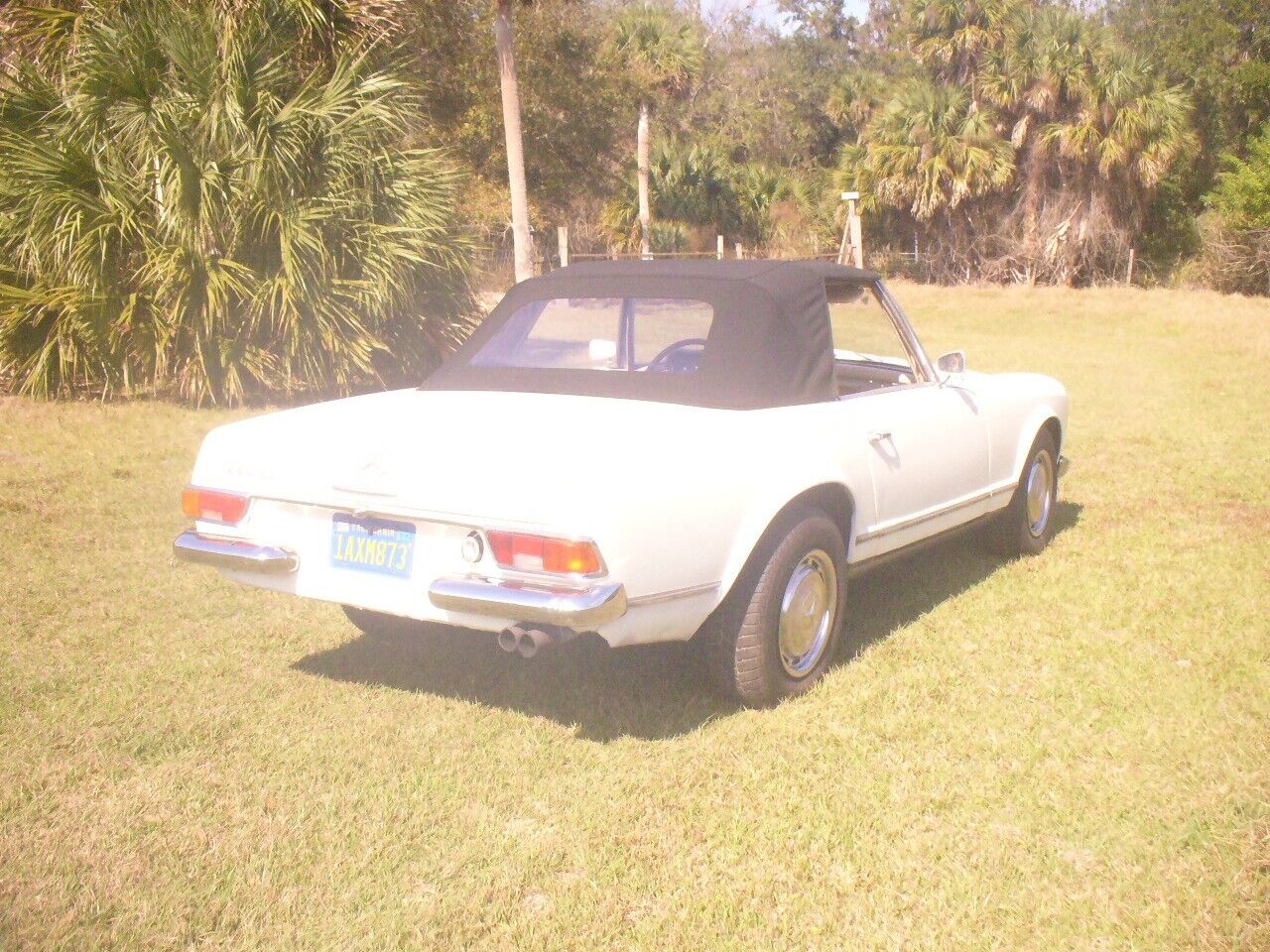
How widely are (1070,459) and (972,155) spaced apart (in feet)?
78.0

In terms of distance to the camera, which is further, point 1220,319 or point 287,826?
point 1220,319

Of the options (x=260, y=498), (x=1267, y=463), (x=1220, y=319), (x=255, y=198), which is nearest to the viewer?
(x=260, y=498)

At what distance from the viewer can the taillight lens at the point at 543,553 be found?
3.31 metres

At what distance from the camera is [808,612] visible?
13.7 feet

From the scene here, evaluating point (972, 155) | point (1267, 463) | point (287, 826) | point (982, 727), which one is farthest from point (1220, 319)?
point (287, 826)

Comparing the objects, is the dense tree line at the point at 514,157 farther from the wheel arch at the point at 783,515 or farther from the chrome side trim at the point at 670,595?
the chrome side trim at the point at 670,595

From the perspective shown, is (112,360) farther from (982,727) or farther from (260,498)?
(982,727)

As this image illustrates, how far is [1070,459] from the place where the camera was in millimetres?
8961

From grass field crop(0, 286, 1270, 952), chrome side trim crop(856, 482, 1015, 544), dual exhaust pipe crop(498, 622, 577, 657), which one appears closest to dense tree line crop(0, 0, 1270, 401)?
grass field crop(0, 286, 1270, 952)

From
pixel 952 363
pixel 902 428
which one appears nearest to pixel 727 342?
pixel 902 428

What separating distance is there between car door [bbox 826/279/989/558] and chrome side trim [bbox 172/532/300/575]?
1.96 meters

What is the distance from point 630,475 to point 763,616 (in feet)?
2.45

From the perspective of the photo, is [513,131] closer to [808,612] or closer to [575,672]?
[575,672]

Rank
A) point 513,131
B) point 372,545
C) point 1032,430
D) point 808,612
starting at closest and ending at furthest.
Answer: point 372,545 < point 808,612 < point 1032,430 < point 513,131
